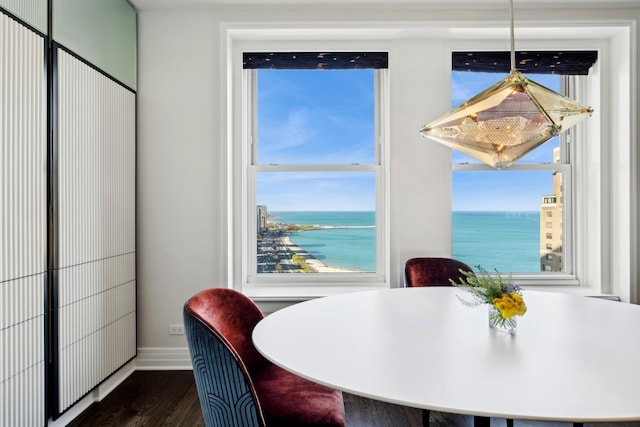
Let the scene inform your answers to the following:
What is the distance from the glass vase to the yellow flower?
4cm

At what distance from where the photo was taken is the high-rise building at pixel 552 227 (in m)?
3.22

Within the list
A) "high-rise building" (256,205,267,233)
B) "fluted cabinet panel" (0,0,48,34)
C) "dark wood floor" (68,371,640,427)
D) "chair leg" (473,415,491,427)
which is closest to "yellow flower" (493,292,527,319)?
"chair leg" (473,415,491,427)

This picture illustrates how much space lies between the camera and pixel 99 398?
2336 mm

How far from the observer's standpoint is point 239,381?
110 cm

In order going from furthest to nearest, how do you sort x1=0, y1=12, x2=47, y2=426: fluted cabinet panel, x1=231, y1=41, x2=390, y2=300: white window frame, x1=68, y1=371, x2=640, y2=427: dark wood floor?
x1=231, y1=41, x2=390, y2=300: white window frame → x1=68, y1=371, x2=640, y2=427: dark wood floor → x1=0, y1=12, x2=47, y2=426: fluted cabinet panel

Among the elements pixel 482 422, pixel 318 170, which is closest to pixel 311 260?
pixel 318 170

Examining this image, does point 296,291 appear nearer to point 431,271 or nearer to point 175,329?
point 175,329

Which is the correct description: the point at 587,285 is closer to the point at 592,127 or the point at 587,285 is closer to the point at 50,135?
the point at 592,127

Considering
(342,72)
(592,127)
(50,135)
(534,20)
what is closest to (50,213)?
(50,135)

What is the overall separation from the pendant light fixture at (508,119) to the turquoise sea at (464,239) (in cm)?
151

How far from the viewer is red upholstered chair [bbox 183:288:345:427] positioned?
1104mm

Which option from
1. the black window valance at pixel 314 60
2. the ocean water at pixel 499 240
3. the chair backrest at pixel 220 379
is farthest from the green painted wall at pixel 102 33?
the ocean water at pixel 499 240

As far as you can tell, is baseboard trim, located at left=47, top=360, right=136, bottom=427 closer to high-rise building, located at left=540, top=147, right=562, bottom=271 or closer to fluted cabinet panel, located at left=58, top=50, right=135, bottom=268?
fluted cabinet panel, located at left=58, top=50, right=135, bottom=268

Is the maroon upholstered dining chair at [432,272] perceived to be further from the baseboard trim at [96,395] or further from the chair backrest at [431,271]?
the baseboard trim at [96,395]
